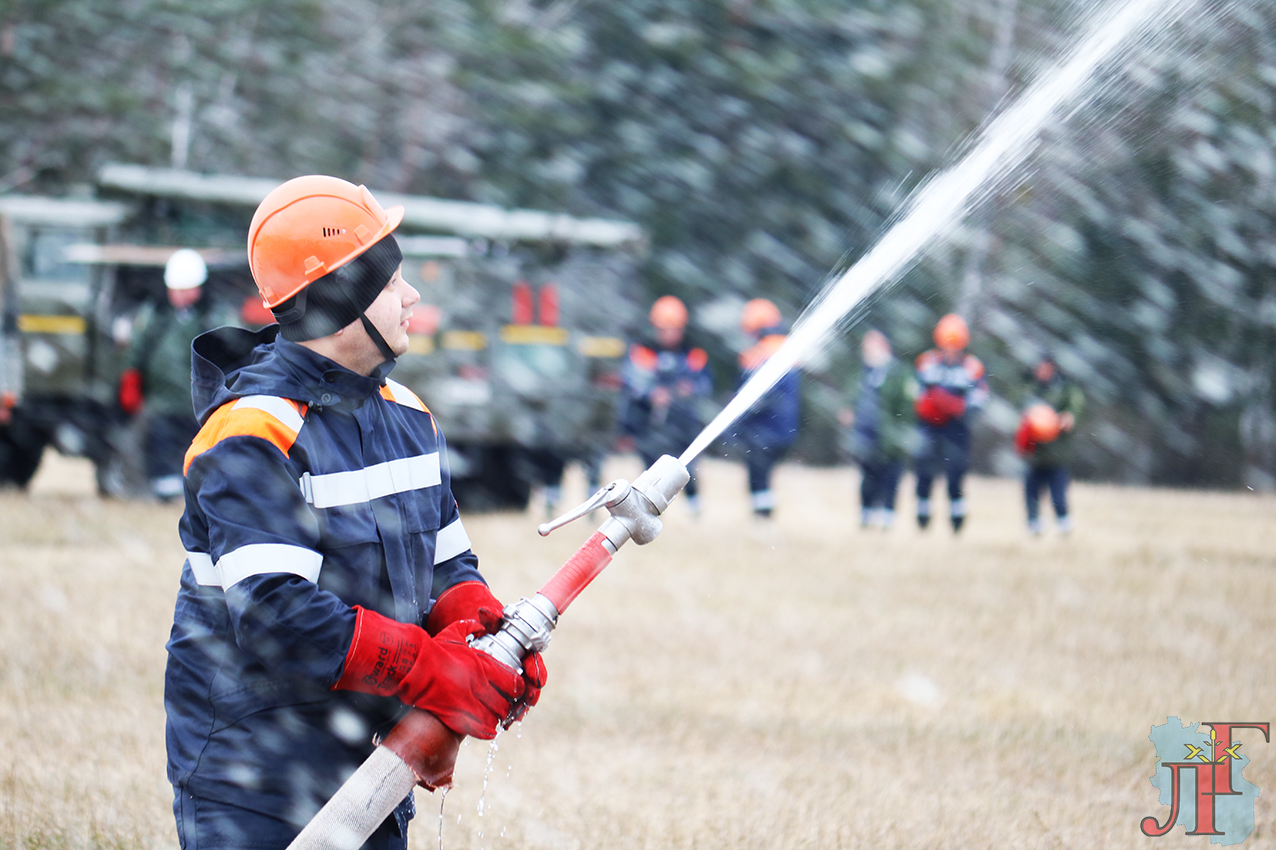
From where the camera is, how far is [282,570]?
7.25ft

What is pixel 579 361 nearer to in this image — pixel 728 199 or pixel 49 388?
pixel 49 388

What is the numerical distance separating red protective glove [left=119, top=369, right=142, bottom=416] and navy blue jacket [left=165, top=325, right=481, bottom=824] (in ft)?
29.1

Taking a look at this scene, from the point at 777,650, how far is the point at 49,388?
8.07 m

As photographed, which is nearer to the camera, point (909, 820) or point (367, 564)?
point (367, 564)

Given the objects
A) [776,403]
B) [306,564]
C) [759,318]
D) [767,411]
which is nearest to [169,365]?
[759,318]

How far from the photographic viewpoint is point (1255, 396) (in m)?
24.3

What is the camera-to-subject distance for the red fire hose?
2.16m

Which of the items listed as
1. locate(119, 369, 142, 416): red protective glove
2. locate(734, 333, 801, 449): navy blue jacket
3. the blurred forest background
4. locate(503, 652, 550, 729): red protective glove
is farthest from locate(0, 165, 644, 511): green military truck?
the blurred forest background

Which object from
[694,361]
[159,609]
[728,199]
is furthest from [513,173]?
[159,609]

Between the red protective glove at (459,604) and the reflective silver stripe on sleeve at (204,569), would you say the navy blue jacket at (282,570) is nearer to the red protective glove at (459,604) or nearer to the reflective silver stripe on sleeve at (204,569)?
the reflective silver stripe on sleeve at (204,569)

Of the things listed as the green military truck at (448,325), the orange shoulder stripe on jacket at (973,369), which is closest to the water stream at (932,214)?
the green military truck at (448,325)

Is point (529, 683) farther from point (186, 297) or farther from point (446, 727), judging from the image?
point (186, 297)

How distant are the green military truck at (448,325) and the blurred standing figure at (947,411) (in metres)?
2.83

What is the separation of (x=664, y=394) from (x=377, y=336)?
10.1 meters
